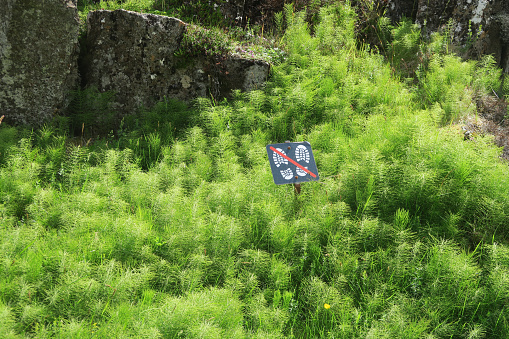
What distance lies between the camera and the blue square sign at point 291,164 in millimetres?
3961

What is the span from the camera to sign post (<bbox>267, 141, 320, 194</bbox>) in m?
3.96

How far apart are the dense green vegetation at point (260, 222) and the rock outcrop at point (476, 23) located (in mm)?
997

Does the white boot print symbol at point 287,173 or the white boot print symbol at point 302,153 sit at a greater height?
the white boot print symbol at point 302,153

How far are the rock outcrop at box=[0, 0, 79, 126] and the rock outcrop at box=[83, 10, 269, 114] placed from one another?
0.38 metres

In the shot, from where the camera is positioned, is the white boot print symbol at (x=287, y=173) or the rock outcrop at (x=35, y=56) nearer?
the white boot print symbol at (x=287, y=173)

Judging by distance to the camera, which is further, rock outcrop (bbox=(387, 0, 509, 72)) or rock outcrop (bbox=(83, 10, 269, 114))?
rock outcrop (bbox=(387, 0, 509, 72))

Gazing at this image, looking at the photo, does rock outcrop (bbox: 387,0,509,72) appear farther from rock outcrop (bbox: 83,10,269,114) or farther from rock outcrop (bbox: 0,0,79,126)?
rock outcrop (bbox: 0,0,79,126)

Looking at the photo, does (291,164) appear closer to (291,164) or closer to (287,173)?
(291,164)

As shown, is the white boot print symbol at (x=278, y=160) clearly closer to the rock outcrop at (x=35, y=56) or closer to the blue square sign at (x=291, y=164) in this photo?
the blue square sign at (x=291, y=164)

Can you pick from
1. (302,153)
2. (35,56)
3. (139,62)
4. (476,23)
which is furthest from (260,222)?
(476,23)

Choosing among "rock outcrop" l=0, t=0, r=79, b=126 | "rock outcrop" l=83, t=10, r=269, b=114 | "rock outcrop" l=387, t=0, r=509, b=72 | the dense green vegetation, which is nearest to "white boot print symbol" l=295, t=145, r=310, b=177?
the dense green vegetation

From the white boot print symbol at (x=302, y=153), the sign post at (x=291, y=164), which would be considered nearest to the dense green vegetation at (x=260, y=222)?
the sign post at (x=291, y=164)

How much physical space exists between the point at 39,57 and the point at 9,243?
130 inches

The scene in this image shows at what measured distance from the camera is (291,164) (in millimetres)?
4035
